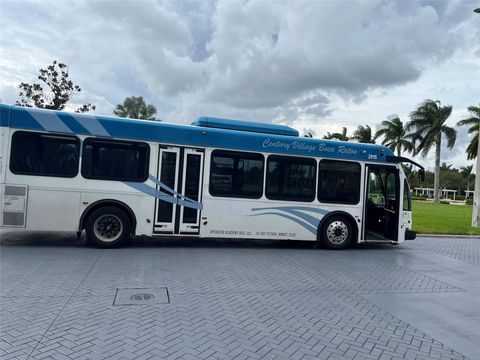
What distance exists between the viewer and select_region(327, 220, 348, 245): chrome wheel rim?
10352 millimetres

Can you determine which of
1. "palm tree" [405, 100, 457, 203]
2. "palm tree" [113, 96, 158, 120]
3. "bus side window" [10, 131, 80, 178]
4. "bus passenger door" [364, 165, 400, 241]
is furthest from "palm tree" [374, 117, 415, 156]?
"bus side window" [10, 131, 80, 178]

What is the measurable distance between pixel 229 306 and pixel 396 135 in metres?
48.0

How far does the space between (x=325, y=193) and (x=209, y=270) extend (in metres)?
4.36

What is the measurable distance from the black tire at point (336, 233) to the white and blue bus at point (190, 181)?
0.03m

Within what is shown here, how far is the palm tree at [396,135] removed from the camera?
47.0 meters

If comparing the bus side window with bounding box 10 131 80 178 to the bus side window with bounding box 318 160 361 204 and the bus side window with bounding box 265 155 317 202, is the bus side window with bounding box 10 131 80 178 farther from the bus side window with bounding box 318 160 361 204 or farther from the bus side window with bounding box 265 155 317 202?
the bus side window with bounding box 318 160 361 204

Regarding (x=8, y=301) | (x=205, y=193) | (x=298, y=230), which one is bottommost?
(x=8, y=301)

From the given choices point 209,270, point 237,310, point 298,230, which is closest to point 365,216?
point 298,230

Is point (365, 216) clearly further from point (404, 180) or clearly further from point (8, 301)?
point (8, 301)

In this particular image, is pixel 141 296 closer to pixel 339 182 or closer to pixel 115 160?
pixel 115 160

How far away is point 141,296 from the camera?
5617 millimetres

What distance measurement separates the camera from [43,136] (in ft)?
28.4

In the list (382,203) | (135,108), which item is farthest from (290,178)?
(135,108)

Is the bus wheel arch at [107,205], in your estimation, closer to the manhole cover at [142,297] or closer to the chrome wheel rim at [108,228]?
the chrome wheel rim at [108,228]
